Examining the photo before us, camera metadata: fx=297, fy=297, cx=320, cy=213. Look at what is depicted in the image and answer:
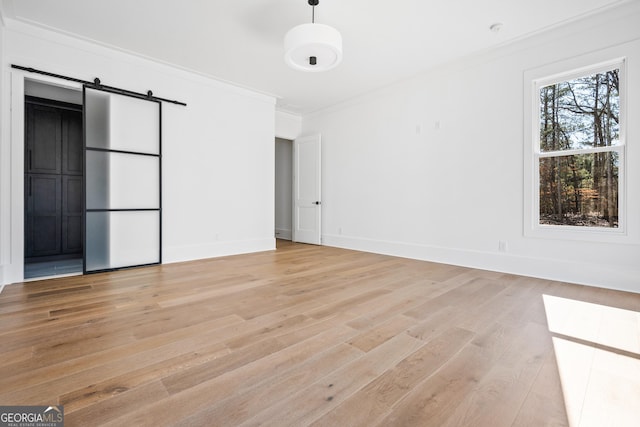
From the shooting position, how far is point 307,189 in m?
6.70

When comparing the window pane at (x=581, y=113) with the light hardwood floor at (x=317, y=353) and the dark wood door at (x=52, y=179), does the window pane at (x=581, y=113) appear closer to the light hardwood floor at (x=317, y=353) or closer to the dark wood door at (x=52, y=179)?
the light hardwood floor at (x=317, y=353)

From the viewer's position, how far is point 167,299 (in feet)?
9.10

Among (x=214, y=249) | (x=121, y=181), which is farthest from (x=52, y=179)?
(x=214, y=249)

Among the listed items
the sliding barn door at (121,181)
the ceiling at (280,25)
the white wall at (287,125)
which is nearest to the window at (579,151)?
the ceiling at (280,25)

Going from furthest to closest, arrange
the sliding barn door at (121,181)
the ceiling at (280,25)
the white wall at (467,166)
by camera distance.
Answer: the sliding barn door at (121,181), the white wall at (467,166), the ceiling at (280,25)

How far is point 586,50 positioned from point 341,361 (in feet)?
14.0

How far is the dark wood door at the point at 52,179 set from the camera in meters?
4.57

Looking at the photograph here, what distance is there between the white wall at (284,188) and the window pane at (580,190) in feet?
16.8

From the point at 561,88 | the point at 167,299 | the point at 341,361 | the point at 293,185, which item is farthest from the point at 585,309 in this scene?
the point at 293,185

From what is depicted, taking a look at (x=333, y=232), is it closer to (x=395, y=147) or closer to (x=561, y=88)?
(x=395, y=147)

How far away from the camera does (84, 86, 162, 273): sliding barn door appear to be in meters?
3.82

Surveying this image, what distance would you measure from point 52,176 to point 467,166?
6417mm

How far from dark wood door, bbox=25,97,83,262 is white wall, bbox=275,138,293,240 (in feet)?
13.2

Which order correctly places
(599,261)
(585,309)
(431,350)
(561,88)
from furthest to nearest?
1. (561,88)
2. (599,261)
3. (585,309)
4. (431,350)
